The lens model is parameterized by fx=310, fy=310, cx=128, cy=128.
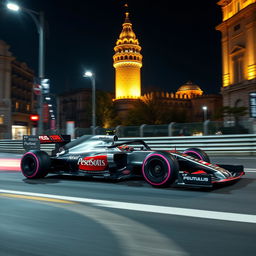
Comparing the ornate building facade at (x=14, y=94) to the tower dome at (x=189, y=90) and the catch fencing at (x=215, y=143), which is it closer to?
the catch fencing at (x=215, y=143)

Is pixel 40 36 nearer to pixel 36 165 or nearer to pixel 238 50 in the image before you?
pixel 36 165

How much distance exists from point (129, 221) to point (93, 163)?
3.01 m

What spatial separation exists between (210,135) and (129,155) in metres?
10.8

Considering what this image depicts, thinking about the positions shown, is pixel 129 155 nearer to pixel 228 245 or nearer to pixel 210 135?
pixel 228 245

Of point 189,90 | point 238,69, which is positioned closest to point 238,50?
point 238,69

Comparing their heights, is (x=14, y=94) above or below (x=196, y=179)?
above

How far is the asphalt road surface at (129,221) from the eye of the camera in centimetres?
280

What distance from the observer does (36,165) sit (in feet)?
23.4

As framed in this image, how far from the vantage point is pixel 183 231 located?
321cm

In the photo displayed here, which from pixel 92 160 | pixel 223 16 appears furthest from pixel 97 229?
pixel 223 16

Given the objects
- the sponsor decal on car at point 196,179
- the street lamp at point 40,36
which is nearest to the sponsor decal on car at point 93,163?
the sponsor decal on car at point 196,179

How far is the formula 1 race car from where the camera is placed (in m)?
5.37

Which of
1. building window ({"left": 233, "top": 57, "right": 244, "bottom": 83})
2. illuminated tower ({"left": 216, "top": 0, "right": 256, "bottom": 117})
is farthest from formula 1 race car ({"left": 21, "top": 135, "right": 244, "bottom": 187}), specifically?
building window ({"left": 233, "top": 57, "right": 244, "bottom": 83})

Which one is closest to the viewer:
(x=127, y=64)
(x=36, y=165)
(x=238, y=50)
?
(x=36, y=165)
